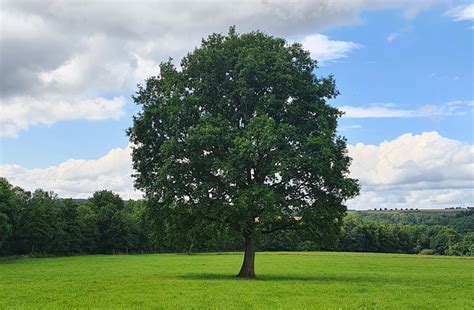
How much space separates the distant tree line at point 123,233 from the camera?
44719 mm

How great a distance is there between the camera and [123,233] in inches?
5571

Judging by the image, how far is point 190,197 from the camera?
135ft

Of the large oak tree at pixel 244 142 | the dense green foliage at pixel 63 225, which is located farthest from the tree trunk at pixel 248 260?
the dense green foliage at pixel 63 225

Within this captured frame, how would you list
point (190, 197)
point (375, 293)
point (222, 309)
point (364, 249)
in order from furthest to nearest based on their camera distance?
point (364, 249) → point (190, 197) → point (375, 293) → point (222, 309)

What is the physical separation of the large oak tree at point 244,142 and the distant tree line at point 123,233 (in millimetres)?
2022

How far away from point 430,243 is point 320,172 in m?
148

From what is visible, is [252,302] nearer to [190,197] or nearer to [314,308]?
[314,308]

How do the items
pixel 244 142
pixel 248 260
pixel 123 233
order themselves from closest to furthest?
pixel 244 142 < pixel 248 260 < pixel 123 233

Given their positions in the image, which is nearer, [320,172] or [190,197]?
[320,172]

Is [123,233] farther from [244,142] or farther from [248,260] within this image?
[244,142]

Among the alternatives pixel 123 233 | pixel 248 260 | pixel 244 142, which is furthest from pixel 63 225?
pixel 244 142

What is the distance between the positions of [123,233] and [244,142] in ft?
368

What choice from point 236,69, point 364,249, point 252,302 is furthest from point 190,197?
point 364,249

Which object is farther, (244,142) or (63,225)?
(63,225)
